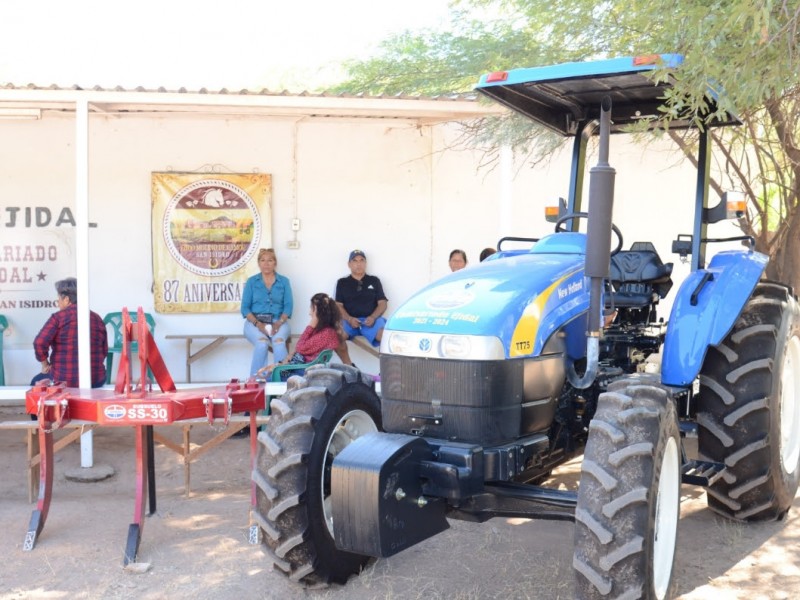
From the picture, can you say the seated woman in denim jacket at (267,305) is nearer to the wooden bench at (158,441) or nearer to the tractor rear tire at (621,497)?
the wooden bench at (158,441)

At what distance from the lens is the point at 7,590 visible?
4574 millimetres

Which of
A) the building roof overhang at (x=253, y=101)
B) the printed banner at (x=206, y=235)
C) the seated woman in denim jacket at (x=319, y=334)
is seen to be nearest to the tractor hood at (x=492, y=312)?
the building roof overhang at (x=253, y=101)

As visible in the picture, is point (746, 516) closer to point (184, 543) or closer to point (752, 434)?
point (752, 434)

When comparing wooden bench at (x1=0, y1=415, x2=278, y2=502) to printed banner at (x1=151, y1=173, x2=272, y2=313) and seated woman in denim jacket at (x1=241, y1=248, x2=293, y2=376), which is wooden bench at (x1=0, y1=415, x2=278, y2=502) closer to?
seated woman in denim jacket at (x1=241, y1=248, x2=293, y2=376)

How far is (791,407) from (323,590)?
124 inches

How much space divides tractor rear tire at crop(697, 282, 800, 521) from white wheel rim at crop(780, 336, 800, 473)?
403mm

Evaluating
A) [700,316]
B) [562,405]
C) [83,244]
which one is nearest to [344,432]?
[562,405]

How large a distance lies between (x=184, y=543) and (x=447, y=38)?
18.7 ft

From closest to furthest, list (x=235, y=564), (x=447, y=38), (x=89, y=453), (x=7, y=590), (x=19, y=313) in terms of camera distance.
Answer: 1. (x=7, y=590)
2. (x=235, y=564)
3. (x=89, y=453)
4. (x=447, y=38)
5. (x=19, y=313)

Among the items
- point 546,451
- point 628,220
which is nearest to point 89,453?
point 546,451

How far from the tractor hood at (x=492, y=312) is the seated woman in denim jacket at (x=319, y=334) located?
3639mm

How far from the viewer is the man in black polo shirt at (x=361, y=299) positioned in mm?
9688

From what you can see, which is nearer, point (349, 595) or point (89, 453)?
point (349, 595)

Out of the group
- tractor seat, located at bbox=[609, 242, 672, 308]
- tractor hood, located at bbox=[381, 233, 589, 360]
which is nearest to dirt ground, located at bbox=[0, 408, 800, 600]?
tractor hood, located at bbox=[381, 233, 589, 360]
